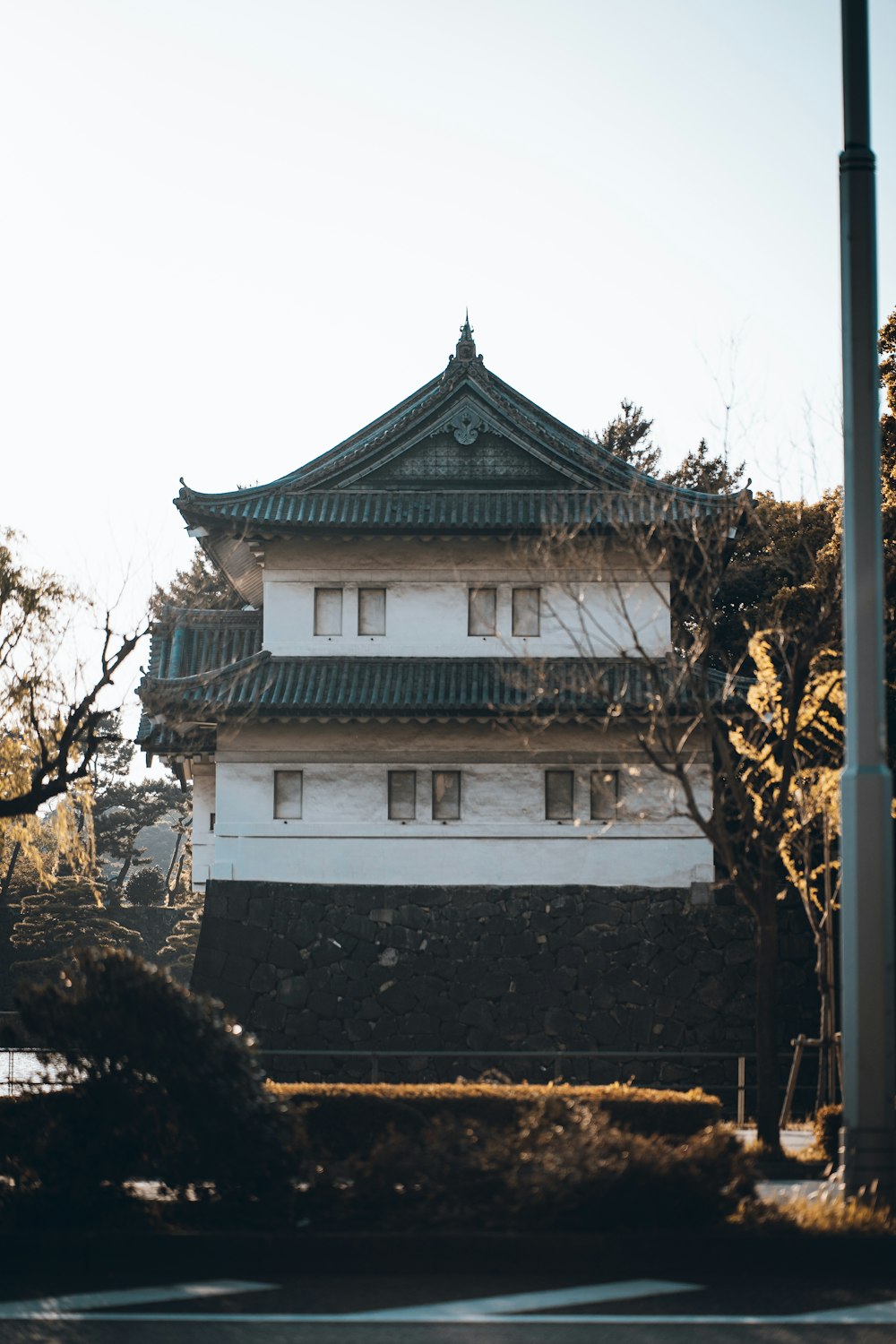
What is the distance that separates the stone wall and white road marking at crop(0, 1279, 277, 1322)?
1954 centimetres

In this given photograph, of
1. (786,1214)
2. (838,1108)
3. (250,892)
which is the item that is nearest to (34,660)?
(250,892)

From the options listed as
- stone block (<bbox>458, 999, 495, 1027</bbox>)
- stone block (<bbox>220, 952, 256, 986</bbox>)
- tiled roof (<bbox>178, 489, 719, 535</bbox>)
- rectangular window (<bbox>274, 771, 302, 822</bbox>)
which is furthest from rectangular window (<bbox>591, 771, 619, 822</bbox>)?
stone block (<bbox>220, 952, 256, 986</bbox>)

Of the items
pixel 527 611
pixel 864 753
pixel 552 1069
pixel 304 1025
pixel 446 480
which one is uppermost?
pixel 446 480

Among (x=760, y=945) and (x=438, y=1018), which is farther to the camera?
(x=438, y=1018)

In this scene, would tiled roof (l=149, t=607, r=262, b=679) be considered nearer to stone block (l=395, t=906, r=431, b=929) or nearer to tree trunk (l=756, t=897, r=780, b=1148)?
stone block (l=395, t=906, r=431, b=929)

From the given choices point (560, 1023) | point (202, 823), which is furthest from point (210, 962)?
point (560, 1023)

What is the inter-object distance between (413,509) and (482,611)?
8.03 feet

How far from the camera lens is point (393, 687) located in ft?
99.3

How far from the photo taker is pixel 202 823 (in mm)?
33062

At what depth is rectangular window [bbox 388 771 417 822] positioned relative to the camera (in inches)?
1192

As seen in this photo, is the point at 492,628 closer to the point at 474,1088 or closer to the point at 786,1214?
the point at 474,1088

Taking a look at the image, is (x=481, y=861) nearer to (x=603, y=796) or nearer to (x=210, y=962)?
(x=603, y=796)

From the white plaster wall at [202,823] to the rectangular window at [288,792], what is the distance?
175 centimetres

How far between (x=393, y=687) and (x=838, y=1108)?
15.7m
